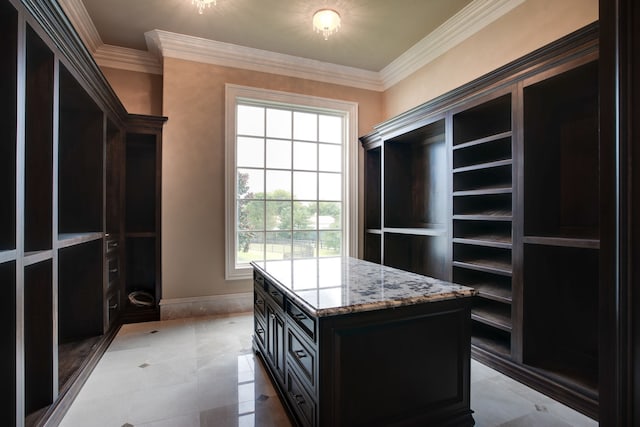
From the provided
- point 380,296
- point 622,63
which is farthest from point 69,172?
point 622,63

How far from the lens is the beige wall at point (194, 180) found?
3.67 metres

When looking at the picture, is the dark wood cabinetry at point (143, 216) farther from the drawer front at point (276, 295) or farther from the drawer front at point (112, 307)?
the drawer front at point (276, 295)

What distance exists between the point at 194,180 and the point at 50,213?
6.62 feet

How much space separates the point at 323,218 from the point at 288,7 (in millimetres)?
2496

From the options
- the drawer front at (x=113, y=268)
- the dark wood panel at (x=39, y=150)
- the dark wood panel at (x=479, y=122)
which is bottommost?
the drawer front at (x=113, y=268)

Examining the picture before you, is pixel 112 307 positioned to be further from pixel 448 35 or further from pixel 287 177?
pixel 448 35

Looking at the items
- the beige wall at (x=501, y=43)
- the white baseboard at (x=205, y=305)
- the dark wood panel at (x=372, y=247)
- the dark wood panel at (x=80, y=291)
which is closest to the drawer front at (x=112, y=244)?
the dark wood panel at (x=80, y=291)

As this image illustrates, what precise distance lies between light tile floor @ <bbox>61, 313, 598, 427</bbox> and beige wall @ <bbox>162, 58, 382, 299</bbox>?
0.94 meters

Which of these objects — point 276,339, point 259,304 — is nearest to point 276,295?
point 276,339

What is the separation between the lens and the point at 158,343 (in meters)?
2.93

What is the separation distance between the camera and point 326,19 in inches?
121

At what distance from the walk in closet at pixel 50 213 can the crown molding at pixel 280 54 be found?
37.2 inches

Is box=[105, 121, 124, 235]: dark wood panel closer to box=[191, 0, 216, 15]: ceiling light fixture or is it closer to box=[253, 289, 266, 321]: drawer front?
box=[191, 0, 216, 15]: ceiling light fixture

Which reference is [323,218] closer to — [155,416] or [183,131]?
[183,131]
